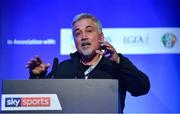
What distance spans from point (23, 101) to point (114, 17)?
2.06 metres

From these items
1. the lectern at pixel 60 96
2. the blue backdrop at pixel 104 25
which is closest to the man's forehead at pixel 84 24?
the lectern at pixel 60 96

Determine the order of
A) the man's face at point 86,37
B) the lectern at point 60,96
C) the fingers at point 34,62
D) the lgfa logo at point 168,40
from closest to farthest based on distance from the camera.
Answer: the lectern at point 60,96 → the fingers at point 34,62 → the man's face at point 86,37 → the lgfa logo at point 168,40

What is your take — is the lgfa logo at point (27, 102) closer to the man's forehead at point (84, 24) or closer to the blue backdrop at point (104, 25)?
the man's forehead at point (84, 24)

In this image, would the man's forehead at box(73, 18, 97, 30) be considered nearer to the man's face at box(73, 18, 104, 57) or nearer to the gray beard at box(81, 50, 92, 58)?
the man's face at box(73, 18, 104, 57)

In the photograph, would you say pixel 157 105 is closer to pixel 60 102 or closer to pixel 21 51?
pixel 21 51

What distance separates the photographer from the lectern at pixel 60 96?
113 cm

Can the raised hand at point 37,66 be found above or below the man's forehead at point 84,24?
below

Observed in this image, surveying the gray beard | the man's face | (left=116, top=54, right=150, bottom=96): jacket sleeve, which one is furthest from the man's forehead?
(left=116, top=54, right=150, bottom=96): jacket sleeve

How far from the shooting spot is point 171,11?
3121mm

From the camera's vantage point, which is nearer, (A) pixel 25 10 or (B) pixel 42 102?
(B) pixel 42 102

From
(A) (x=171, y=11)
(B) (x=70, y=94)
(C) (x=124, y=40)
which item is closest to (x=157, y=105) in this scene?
(C) (x=124, y=40)

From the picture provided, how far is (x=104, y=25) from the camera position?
3.08 metres

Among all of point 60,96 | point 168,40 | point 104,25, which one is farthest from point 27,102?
point 168,40

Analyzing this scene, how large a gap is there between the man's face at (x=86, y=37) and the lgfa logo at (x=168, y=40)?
50.9 inches
